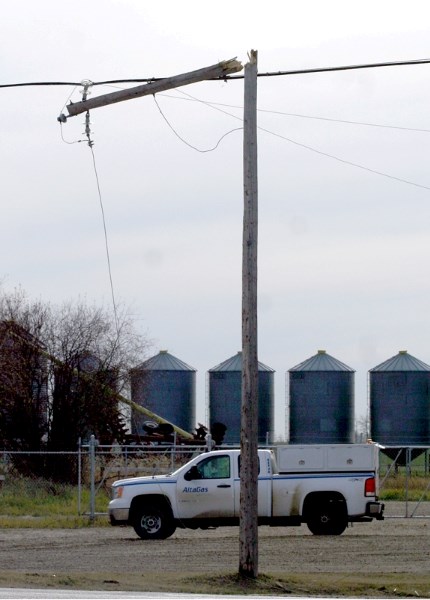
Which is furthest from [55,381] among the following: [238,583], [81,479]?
[238,583]

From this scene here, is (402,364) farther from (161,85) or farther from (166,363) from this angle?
(161,85)

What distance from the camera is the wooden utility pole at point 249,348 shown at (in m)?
16.1

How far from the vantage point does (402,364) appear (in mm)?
44906

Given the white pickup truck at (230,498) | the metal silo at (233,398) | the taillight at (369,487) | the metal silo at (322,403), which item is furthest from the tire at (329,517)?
A: the metal silo at (233,398)

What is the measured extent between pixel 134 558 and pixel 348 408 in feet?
87.6

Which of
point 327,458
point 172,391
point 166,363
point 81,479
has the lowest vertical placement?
point 81,479

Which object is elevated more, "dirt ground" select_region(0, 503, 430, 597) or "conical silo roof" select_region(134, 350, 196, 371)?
"conical silo roof" select_region(134, 350, 196, 371)

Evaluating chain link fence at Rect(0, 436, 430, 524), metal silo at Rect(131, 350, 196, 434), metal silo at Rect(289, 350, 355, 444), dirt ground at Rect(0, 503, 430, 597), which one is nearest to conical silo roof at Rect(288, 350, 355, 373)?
metal silo at Rect(289, 350, 355, 444)

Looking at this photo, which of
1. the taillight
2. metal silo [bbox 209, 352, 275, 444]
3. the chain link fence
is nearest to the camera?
the taillight

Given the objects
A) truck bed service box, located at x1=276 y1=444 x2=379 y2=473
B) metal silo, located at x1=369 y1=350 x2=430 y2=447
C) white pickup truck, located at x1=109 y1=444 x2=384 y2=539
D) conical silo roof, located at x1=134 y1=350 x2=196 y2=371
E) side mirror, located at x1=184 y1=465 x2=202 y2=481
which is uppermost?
conical silo roof, located at x1=134 y1=350 x2=196 y2=371

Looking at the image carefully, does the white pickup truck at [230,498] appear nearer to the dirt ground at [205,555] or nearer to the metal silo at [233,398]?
the dirt ground at [205,555]

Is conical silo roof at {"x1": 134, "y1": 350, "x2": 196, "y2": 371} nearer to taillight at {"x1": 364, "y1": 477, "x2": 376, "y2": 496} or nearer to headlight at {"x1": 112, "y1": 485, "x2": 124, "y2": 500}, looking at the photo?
headlight at {"x1": 112, "y1": 485, "x2": 124, "y2": 500}

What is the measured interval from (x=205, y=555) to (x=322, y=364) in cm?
2595

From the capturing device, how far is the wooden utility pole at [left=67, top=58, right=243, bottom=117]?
1688cm
